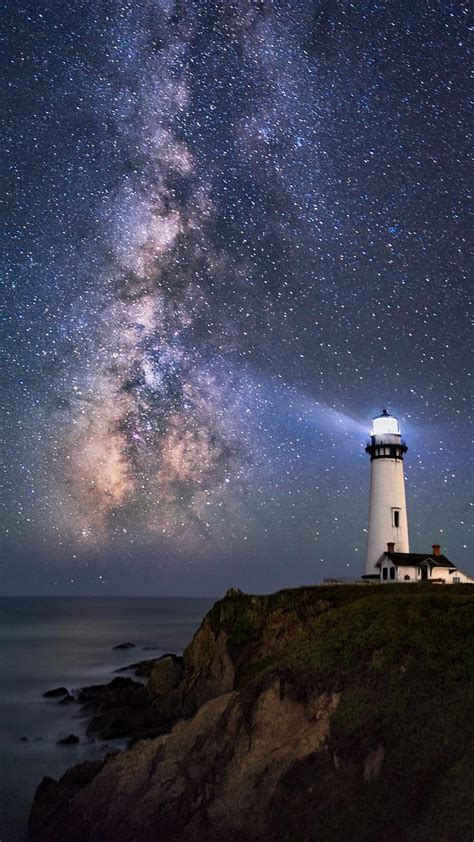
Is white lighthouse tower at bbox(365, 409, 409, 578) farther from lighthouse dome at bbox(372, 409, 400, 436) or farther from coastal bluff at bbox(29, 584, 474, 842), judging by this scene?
coastal bluff at bbox(29, 584, 474, 842)

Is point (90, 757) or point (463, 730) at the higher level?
point (463, 730)

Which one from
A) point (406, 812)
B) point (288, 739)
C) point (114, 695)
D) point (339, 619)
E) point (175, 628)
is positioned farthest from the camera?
point (175, 628)

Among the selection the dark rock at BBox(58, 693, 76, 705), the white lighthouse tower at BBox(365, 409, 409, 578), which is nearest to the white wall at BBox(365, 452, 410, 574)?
the white lighthouse tower at BBox(365, 409, 409, 578)

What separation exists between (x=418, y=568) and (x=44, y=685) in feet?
95.7

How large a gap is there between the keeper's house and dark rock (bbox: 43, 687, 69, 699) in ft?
76.0

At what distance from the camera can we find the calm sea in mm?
28312

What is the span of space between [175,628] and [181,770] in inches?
3705

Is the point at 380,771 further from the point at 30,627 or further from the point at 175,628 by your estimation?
the point at 30,627

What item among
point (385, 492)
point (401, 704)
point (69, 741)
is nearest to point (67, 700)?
point (69, 741)

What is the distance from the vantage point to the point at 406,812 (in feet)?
56.1

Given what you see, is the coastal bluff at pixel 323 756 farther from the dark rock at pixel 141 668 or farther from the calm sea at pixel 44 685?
the dark rock at pixel 141 668

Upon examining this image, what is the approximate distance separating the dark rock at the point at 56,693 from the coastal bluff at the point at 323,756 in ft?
76.6

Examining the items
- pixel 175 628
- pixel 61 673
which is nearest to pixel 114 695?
A: pixel 61 673

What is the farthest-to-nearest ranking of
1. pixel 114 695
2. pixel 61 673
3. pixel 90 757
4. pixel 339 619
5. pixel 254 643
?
1. pixel 61 673
2. pixel 114 695
3. pixel 254 643
4. pixel 90 757
5. pixel 339 619
